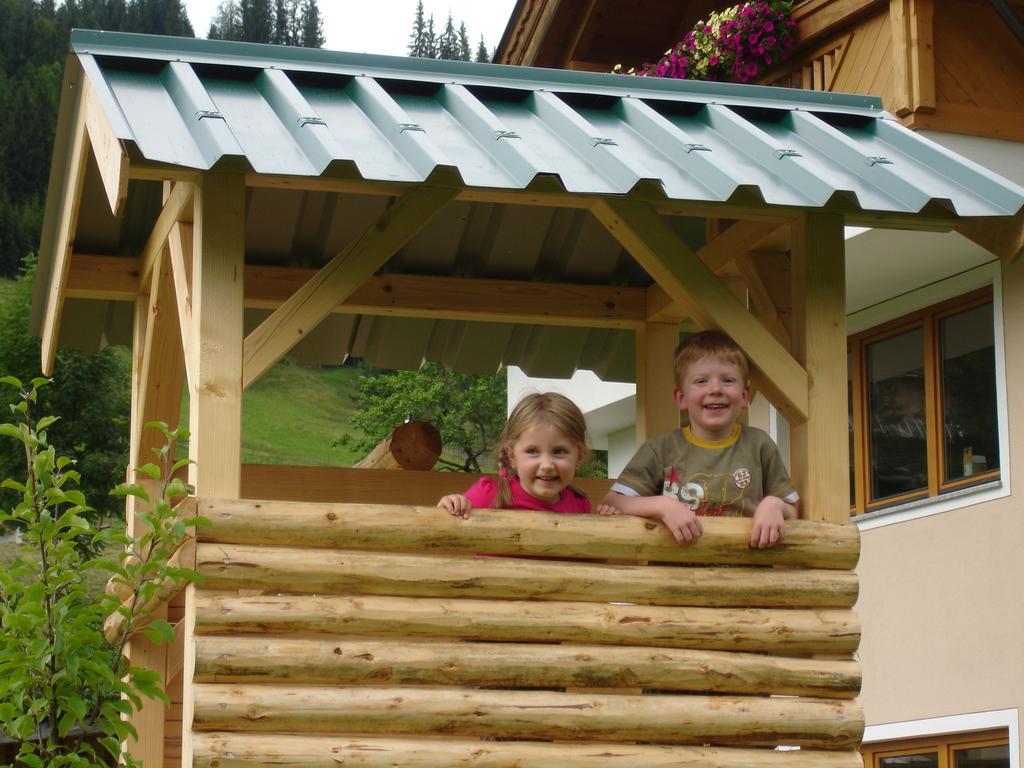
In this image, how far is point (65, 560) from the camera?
5.00 m

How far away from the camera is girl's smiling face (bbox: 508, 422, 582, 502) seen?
5.49 m

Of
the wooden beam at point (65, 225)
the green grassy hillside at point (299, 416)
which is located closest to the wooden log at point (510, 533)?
the wooden beam at point (65, 225)

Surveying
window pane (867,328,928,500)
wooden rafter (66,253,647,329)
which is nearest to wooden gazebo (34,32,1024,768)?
wooden rafter (66,253,647,329)

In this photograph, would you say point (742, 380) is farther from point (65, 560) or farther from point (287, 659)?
point (65, 560)

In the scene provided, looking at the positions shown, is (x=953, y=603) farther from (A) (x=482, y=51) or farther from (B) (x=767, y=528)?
(A) (x=482, y=51)

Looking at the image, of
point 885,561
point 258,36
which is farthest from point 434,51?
point 885,561

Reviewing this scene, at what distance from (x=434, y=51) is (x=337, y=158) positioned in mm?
114857

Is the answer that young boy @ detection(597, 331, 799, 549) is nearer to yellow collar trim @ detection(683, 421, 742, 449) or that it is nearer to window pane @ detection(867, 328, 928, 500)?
yellow collar trim @ detection(683, 421, 742, 449)

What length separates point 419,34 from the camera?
403 feet

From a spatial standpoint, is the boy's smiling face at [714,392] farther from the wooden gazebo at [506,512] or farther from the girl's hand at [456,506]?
the girl's hand at [456,506]

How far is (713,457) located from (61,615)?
2.43 metres

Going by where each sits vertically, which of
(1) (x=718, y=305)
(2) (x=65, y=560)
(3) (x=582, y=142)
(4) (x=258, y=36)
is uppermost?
(4) (x=258, y=36)

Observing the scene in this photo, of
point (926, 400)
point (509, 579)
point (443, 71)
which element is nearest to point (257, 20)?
point (926, 400)

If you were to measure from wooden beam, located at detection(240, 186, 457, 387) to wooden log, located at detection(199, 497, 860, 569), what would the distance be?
0.52 m
